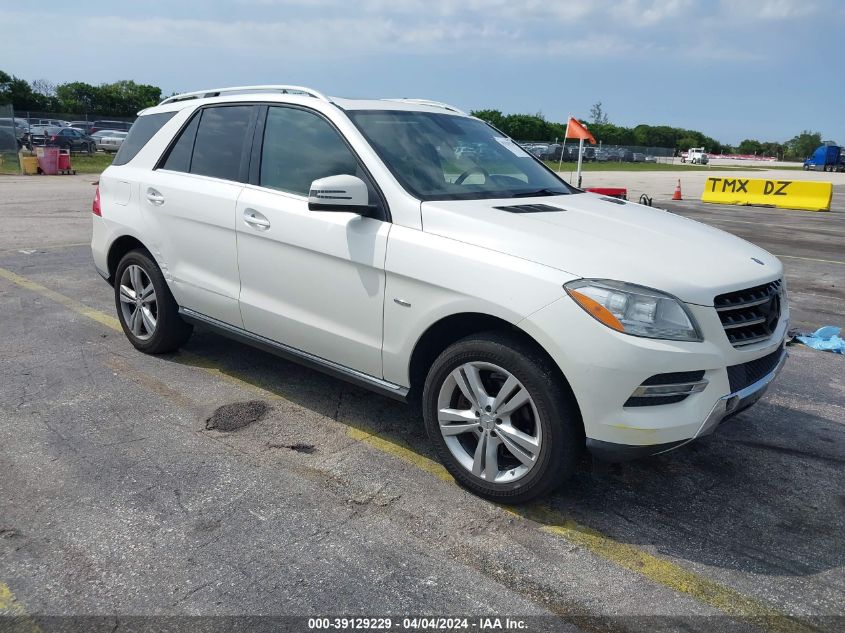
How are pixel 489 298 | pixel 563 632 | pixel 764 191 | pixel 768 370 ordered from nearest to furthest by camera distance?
pixel 563 632 → pixel 489 298 → pixel 768 370 → pixel 764 191

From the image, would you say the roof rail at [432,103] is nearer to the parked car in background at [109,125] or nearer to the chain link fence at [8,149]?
the chain link fence at [8,149]

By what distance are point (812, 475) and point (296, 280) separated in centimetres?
289

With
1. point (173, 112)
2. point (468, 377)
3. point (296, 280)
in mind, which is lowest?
point (468, 377)

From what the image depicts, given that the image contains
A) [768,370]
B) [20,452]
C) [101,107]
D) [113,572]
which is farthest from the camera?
[101,107]

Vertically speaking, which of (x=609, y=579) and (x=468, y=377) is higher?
(x=468, y=377)

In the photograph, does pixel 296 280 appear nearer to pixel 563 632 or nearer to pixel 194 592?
pixel 194 592

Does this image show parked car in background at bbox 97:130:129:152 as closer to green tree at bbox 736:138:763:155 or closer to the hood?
the hood

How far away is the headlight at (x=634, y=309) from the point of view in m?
2.96

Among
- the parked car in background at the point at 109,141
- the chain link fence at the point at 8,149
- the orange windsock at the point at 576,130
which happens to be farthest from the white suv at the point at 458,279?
the parked car in background at the point at 109,141

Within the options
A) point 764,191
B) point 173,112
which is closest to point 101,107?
point 764,191

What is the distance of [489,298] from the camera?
10.4ft

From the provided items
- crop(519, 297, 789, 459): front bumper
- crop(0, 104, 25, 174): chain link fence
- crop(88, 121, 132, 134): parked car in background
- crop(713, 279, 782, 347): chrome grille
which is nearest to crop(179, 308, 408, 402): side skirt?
crop(519, 297, 789, 459): front bumper

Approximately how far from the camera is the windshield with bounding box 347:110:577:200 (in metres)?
3.87

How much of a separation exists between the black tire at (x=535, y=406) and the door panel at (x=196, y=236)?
5.56ft
